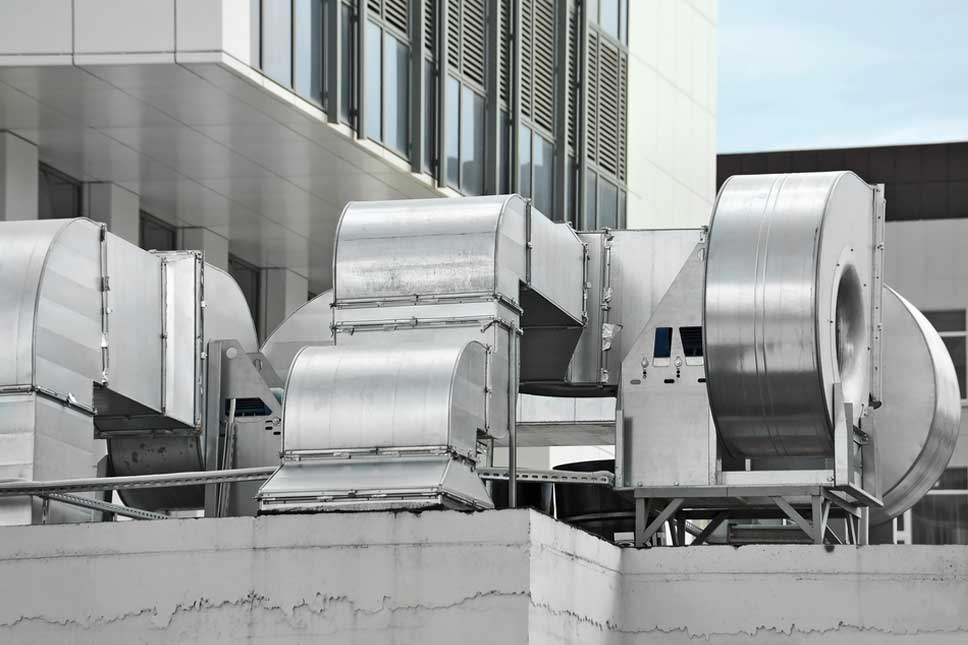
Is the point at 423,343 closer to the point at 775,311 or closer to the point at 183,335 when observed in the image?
the point at 775,311

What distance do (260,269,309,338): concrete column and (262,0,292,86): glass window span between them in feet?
31.1

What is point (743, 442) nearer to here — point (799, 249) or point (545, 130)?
point (799, 249)

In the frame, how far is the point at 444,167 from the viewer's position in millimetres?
33969

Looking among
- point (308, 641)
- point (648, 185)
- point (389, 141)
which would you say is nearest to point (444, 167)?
point (389, 141)

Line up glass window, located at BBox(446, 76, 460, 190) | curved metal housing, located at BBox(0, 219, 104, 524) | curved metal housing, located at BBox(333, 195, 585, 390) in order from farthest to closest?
glass window, located at BBox(446, 76, 460, 190) → curved metal housing, located at BBox(333, 195, 585, 390) → curved metal housing, located at BBox(0, 219, 104, 524)

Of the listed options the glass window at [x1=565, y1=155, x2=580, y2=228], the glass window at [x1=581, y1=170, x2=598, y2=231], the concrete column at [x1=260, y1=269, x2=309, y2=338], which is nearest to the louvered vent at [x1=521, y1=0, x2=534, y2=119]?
the glass window at [x1=565, y1=155, x2=580, y2=228]

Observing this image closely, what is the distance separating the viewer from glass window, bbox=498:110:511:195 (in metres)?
36.8

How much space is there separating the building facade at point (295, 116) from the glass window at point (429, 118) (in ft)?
0.12

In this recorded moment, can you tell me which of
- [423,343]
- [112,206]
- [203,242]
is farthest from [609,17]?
[423,343]

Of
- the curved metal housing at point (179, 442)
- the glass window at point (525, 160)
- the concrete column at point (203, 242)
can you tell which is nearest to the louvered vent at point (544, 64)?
the glass window at point (525, 160)

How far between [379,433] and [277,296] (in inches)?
881

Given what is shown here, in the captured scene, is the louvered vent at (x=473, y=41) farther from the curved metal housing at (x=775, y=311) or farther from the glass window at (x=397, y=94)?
the curved metal housing at (x=775, y=311)

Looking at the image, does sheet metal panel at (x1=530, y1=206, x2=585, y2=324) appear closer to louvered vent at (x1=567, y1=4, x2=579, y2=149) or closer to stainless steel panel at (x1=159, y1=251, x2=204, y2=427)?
stainless steel panel at (x1=159, y1=251, x2=204, y2=427)

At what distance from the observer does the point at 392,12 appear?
3262 cm
